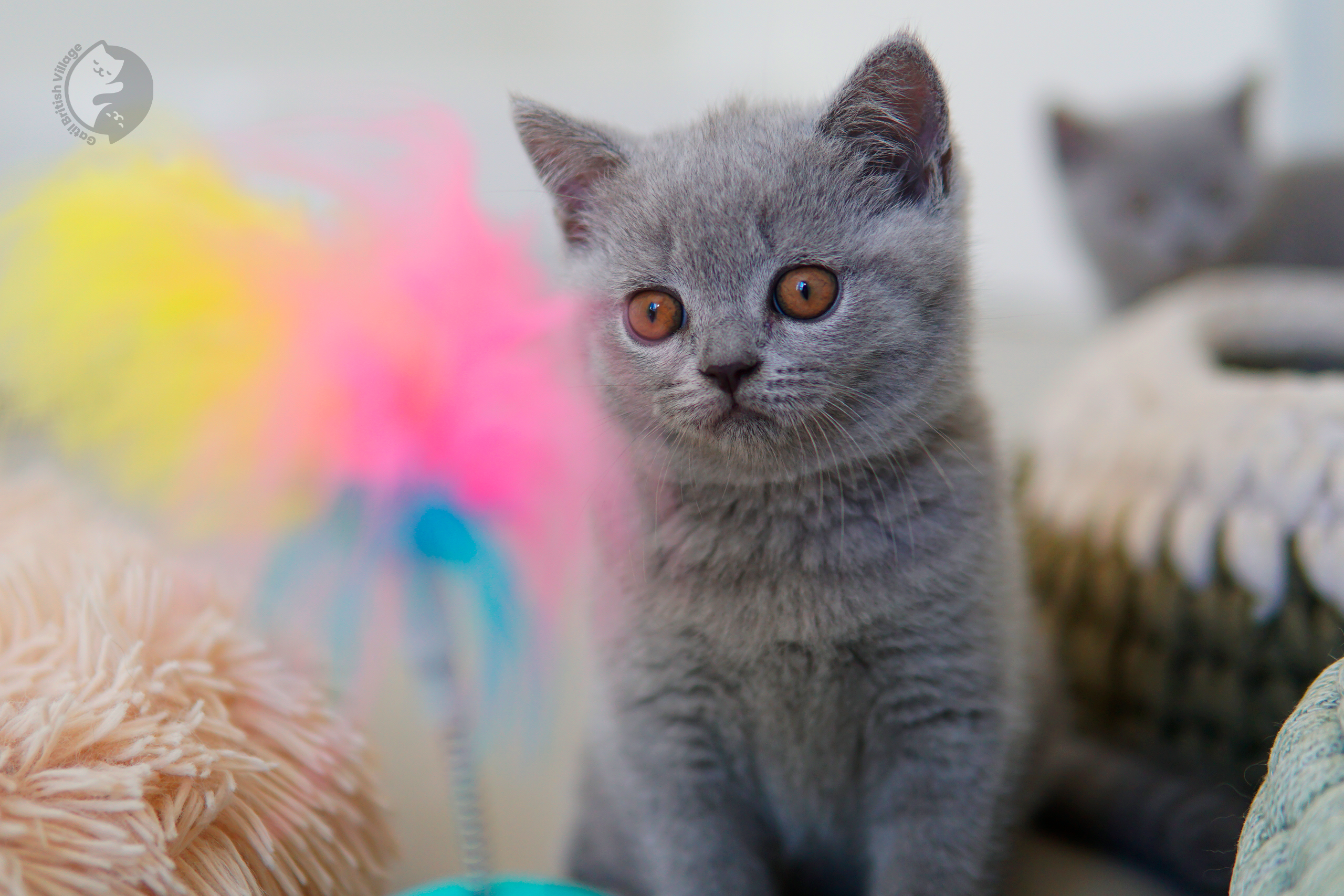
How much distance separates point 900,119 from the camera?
688mm

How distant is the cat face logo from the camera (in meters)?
0.62

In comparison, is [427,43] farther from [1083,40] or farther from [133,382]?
[133,382]

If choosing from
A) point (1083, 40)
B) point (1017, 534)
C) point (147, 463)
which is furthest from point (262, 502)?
point (1083, 40)

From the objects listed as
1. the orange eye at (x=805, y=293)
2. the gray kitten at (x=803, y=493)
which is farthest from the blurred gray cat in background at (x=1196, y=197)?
the orange eye at (x=805, y=293)

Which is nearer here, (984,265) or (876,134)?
(876,134)

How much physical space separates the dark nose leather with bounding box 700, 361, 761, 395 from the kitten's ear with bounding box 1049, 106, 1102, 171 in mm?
1587

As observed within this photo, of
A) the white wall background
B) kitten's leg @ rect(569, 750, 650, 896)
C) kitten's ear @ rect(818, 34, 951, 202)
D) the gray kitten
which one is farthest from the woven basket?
the white wall background

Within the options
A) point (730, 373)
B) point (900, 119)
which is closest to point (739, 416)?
point (730, 373)

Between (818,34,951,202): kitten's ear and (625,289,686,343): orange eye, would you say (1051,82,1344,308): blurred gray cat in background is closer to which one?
(818,34,951,202): kitten's ear

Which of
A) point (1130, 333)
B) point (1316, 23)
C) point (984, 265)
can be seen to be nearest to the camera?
point (984, 265)

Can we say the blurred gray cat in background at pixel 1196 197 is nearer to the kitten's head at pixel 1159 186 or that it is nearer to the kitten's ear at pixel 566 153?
the kitten's head at pixel 1159 186

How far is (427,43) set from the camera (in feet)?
6.99

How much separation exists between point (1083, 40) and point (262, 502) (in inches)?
89.6

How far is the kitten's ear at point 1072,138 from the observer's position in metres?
1.95
